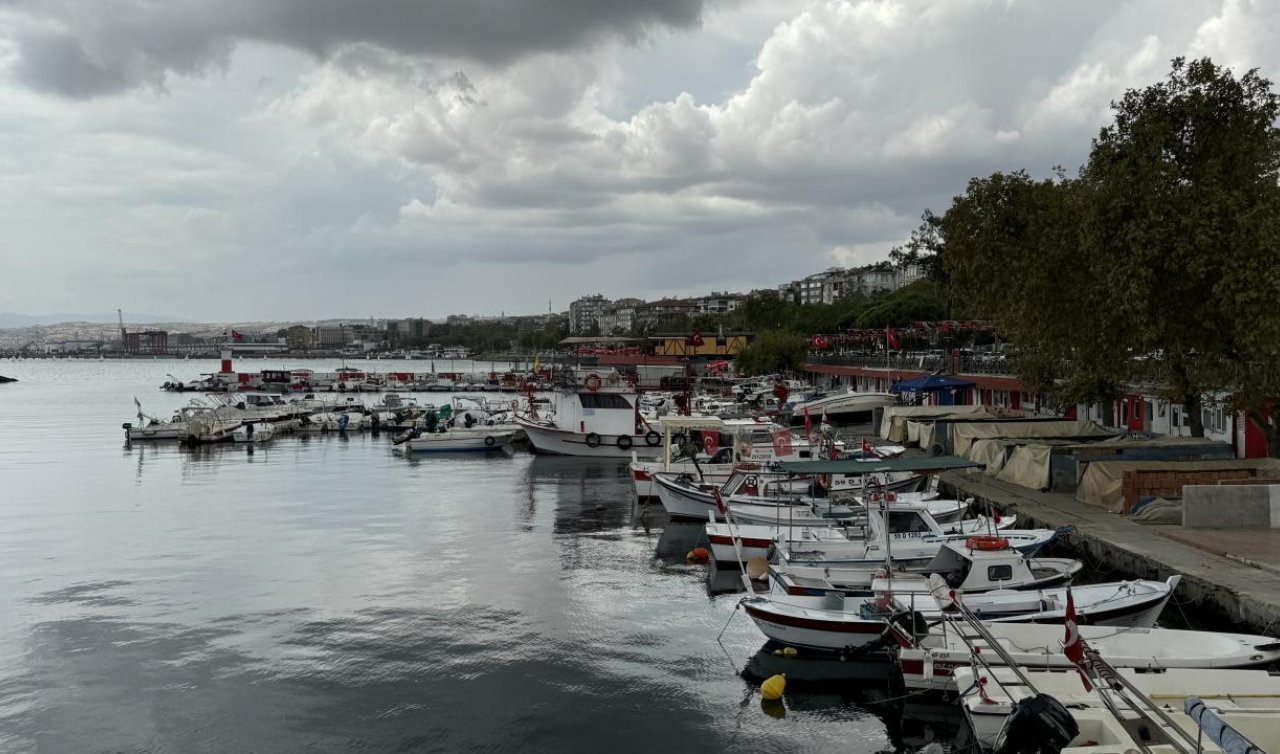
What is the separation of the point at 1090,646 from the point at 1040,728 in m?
4.26

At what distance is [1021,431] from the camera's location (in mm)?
39219

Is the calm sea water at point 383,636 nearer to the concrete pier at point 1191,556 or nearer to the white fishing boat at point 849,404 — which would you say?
the concrete pier at point 1191,556

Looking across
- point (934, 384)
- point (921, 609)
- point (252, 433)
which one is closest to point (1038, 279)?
point (921, 609)

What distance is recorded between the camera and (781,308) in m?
152

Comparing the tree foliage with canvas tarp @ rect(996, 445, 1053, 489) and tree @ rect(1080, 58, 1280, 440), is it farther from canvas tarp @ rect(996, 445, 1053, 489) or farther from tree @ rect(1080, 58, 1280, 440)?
canvas tarp @ rect(996, 445, 1053, 489)

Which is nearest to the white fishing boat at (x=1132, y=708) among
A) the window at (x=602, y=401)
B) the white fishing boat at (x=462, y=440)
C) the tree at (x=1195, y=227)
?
the tree at (x=1195, y=227)

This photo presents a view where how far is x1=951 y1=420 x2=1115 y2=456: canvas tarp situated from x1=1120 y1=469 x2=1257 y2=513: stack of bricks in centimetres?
1134

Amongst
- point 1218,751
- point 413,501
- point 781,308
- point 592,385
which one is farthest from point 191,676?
point 781,308

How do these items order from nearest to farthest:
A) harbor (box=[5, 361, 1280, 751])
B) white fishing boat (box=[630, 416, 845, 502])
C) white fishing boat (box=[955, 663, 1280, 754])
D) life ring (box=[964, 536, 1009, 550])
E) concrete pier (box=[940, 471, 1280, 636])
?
white fishing boat (box=[955, 663, 1280, 754]), harbor (box=[5, 361, 1280, 751]), concrete pier (box=[940, 471, 1280, 636]), life ring (box=[964, 536, 1009, 550]), white fishing boat (box=[630, 416, 845, 502])

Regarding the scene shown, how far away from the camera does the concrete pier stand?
1773 cm

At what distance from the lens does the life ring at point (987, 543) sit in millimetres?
21453

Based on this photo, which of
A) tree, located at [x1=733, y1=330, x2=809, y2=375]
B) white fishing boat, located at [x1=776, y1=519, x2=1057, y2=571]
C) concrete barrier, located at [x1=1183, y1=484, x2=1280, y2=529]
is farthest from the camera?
tree, located at [x1=733, y1=330, x2=809, y2=375]

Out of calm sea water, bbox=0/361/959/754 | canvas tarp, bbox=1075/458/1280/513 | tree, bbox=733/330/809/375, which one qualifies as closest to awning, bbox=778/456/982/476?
calm sea water, bbox=0/361/959/754

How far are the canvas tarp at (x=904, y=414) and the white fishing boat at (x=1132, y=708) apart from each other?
107 ft
